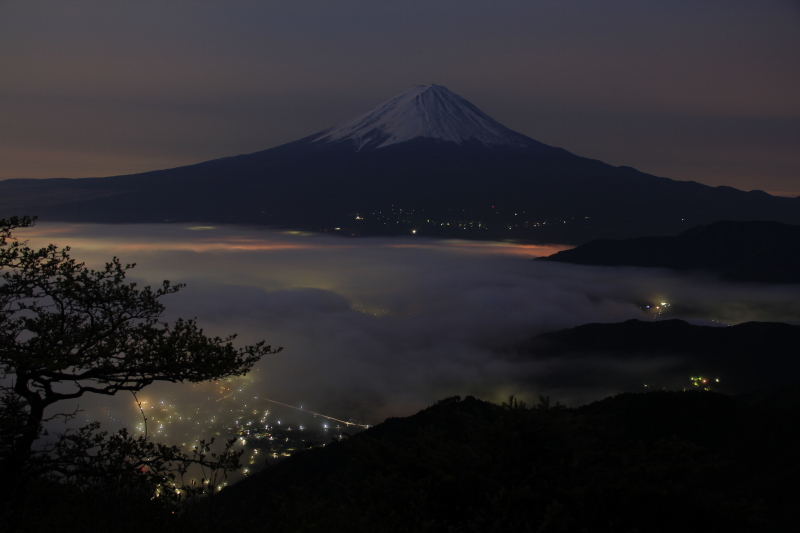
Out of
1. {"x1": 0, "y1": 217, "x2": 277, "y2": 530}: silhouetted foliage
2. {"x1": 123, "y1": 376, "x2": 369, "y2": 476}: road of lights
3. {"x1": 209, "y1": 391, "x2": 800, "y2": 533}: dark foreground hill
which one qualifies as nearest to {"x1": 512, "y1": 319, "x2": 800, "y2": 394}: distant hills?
{"x1": 123, "y1": 376, "x2": 369, "y2": 476}: road of lights

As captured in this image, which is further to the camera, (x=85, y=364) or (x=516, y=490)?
(x=516, y=490)

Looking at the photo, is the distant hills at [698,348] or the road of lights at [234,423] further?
the distant hills at [698,348]

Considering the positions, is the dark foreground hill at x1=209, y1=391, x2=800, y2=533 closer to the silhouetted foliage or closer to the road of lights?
the silhouetted foliage

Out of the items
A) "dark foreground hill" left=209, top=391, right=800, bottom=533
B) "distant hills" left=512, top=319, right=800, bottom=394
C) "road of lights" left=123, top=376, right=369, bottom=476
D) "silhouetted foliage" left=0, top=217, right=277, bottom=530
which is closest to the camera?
"silhouetted foliage" left=0, top=217, right=277, bottom=530

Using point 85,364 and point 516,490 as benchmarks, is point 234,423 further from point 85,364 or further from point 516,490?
point 516,490

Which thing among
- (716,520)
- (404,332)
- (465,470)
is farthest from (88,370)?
(404,332)

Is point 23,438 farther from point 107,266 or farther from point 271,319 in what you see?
point 271,319

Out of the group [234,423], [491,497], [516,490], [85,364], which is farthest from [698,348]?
[85,364]

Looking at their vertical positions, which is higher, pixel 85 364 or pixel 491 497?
pixel 85 364

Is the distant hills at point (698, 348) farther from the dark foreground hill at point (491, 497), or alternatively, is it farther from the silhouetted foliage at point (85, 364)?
the silhouetted foliage at point (85, 364)

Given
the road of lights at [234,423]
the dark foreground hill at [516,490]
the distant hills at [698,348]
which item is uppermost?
the dark foreground hill at [516,490]

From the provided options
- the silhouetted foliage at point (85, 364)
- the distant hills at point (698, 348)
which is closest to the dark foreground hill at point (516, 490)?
the silhouetted foliage at point (85, 364)
